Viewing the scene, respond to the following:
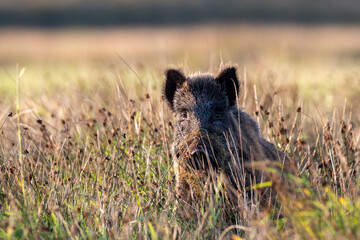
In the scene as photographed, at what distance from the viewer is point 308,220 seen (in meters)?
3.90

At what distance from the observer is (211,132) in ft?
17.9

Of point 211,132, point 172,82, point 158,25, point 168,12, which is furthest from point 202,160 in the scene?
point 168,12

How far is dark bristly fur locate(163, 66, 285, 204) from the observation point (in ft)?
17.0

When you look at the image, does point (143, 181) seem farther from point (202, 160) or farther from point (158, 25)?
point (158, 25)

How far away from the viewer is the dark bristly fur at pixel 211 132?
5.19 metres

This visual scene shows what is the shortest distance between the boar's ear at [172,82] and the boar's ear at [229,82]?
0.39 meters

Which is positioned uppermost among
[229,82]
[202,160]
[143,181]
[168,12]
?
[168,12]

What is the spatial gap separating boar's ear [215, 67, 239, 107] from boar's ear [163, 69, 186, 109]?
39cm

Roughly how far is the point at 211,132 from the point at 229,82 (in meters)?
0.69

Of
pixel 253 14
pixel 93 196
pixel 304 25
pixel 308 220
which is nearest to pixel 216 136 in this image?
pixel 93 196

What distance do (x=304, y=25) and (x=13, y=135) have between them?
3236cm

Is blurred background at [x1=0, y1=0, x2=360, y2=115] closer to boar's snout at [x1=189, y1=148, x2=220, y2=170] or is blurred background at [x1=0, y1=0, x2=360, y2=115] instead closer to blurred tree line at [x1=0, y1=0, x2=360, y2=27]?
blurred tree line at [x1=0, y1=0, x2=360, y2=27]

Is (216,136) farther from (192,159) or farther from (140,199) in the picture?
(140,199)

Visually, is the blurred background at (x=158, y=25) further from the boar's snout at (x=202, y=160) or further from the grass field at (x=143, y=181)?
the boar's snout at (x=202, y=160)
